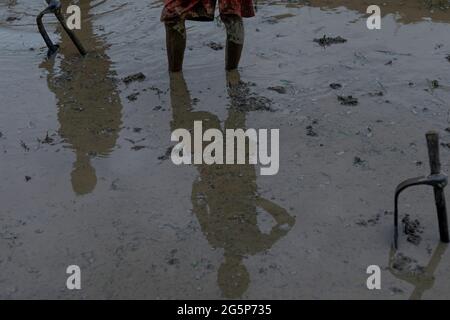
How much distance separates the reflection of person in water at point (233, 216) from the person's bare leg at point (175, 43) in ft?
4.15

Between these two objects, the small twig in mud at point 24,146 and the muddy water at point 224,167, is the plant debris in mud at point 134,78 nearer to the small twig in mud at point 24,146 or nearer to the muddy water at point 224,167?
the muddy water at point 224,167

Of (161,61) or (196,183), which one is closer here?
(196,183)

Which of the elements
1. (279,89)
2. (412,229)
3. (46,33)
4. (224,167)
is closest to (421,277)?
(412,229)

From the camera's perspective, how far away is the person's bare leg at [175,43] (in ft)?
13.5

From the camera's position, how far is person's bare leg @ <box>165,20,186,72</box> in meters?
4.11

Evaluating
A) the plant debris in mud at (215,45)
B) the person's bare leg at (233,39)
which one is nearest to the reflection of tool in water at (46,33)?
the plant debris in mud at (215,45)

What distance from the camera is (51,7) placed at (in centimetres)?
464

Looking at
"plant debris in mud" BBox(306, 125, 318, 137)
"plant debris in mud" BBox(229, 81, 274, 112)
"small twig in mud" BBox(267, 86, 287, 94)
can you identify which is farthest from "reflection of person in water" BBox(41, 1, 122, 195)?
"plant debris in mud" BBox(306, 125, 318, 137)

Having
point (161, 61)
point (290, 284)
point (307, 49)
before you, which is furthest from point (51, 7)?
point (290, 284)

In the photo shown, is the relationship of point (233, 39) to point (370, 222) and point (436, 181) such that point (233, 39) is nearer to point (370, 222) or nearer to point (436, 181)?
point (370, 222)

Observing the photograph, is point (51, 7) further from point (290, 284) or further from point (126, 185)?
point (290, 284)

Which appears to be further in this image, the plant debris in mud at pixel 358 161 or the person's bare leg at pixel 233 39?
the person's bare leg at pixel 233 39

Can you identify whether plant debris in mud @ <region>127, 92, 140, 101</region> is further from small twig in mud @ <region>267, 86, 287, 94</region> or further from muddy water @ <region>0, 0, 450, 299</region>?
small twig in mud @ <region>267, 86, 287, 94</region>
